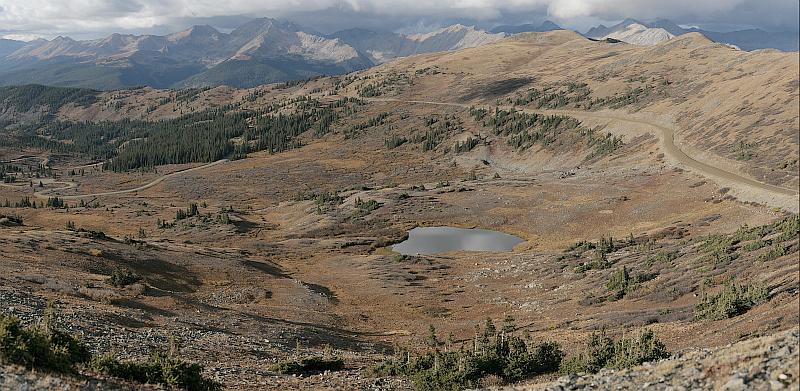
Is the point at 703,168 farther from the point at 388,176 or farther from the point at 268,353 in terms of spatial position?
the point at 388,176

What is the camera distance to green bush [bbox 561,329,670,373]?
64.9 feet

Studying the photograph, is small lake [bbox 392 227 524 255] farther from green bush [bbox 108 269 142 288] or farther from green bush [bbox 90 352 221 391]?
green bush [bbox 90 352 221 391]

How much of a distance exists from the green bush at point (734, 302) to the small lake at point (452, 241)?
4102 centimetres

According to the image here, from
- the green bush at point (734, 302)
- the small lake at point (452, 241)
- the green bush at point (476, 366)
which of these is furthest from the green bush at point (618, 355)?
the small lake at point (452, 241)

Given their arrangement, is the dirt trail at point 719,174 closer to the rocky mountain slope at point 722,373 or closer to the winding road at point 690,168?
the winding road at point 690,168

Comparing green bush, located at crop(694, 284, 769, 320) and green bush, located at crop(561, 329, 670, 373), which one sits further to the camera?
green bush, located at crop(694, 284, 769, 320)

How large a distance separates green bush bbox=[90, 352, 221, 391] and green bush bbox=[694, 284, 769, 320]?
24.7 metres

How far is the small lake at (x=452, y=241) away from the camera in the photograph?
70875 mm

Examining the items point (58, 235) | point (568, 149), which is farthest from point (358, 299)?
point (568, 149)

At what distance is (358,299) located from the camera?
160 feet

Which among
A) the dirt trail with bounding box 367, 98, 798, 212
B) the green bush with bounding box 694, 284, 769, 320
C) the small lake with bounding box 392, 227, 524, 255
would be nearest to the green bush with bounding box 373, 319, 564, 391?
the green bush with bounding box 694, 284, 769, 320

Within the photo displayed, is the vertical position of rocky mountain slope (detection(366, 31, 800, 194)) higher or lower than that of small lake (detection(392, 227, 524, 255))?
higher

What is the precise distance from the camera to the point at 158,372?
17609 mm

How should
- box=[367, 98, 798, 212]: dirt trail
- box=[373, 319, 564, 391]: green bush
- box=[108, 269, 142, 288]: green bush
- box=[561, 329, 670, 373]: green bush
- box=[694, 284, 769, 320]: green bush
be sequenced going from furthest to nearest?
box=[367, 98, 798, 212]: dirt trail
box=[108, 269, 142, 288]: green bush
box=[694, 284, 769, 320]: green bush
box=[373, 319, 564, 391]: green bush
box=[561, 329, 670, 373]: green bush
